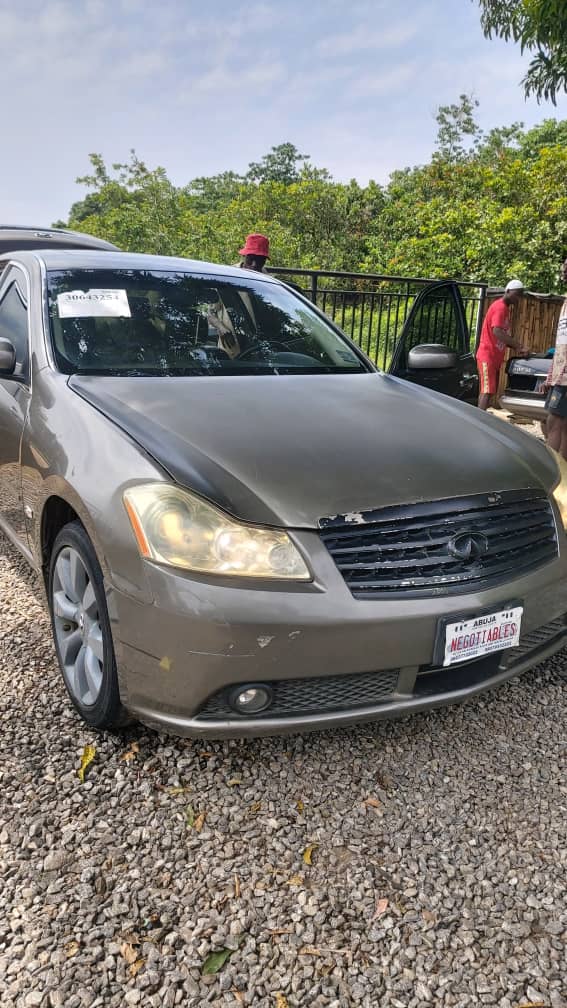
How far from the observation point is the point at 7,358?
2.76 meters

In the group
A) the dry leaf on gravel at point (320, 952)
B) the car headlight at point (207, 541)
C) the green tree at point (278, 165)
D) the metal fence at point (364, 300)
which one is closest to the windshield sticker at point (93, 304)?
the car headlight at point (207, 541)

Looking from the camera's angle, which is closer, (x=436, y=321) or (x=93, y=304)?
(x=93, y=304)

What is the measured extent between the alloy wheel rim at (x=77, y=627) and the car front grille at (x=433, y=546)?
31.5 inches

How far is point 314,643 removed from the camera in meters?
1.83

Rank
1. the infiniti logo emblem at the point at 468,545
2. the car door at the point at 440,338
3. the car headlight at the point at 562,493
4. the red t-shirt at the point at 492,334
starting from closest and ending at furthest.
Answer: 1. the infiniti logo emblem at the point at 468,545
2. the car headlight at the point at 562,493
3. the car door at the point at 440,338
4. the red t-shirt at the point at 492,334

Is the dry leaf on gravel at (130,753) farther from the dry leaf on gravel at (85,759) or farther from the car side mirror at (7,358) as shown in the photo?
the car side mirror at (7,358)

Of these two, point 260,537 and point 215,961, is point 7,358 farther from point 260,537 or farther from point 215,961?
point 215,961

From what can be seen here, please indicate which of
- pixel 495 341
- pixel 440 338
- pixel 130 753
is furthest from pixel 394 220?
pixel 130 753

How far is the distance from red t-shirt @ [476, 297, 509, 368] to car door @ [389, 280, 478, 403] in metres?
3.74

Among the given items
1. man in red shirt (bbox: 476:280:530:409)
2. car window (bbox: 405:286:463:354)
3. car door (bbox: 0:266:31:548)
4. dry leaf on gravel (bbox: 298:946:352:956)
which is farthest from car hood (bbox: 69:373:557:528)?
man in red shirt (bbox: 476:280:530:409)

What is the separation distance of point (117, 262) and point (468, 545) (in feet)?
7.06

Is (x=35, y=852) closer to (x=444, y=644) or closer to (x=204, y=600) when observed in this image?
(x=204, y=600)

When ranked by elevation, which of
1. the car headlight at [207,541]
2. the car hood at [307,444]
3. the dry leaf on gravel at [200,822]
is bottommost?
the dry leaf on gravel at [200,822]

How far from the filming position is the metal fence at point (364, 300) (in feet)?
25.1
